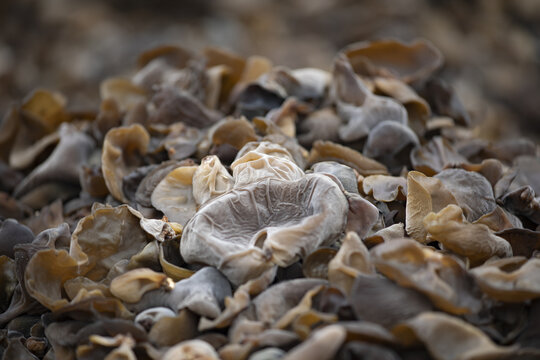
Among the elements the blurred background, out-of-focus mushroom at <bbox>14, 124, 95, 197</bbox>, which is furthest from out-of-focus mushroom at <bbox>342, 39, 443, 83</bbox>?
the blurred background

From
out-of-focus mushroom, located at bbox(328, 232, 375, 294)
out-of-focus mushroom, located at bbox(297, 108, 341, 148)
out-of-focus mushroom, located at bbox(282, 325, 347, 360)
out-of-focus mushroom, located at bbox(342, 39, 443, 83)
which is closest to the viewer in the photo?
out-of-focus mushroom, located at bbox(282, 325, 347, 360)

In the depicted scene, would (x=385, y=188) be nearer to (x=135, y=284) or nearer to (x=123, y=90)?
(x=135, y=284)

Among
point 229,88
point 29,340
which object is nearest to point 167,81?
point 229,88

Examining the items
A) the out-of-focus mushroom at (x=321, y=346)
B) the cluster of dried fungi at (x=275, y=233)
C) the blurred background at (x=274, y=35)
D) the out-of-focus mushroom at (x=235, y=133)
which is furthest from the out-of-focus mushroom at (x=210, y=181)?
the blurred background at (x=274, y=35)

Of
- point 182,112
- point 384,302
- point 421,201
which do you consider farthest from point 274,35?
point 384,302

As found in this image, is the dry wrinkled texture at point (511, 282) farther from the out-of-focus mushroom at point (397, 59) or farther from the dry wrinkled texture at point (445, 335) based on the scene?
the out-of-focus mushroom at point (397, 59)

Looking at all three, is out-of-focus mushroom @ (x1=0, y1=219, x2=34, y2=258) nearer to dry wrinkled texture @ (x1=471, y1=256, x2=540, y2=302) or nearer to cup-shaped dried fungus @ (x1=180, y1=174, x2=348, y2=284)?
cup-shaped dried fungus @ (x1=180, y1=174, x2=348, y2=284)

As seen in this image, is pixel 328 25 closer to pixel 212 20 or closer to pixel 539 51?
pixel 212 20
